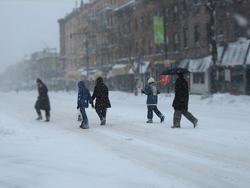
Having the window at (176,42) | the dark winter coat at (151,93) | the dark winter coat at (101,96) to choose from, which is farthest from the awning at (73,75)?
the dark winter coat at (151,93)

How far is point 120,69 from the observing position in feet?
169

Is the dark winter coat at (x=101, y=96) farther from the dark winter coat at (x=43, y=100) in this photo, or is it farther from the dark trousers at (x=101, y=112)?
the dark winter coat at (x=43, y=100)

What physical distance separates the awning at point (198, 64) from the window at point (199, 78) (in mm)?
1107

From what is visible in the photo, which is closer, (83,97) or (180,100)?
(180,100)

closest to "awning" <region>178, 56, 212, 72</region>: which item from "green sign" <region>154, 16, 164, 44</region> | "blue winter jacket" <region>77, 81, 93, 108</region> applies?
"green sign" <region>154, 16, 164, 44</region>

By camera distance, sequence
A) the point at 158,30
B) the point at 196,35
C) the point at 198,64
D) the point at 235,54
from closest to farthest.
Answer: the point at 235,54, the point at 158,30, the point at 198,64, the point at 196,35

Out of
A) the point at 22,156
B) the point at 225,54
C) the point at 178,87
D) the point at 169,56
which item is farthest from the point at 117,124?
the point at 169,56

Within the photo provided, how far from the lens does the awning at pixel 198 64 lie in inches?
1383

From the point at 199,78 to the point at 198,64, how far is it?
191cm

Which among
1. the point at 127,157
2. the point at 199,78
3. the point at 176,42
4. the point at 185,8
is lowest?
the point at 127,157

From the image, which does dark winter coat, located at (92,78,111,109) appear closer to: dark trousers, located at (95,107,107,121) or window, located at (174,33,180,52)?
dark trousers, located at (95,107,107,121)

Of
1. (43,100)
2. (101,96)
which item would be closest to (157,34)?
(43,100)

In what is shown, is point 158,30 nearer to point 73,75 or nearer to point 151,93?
point 151,93

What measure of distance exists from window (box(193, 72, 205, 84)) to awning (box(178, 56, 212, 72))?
3.63ft
